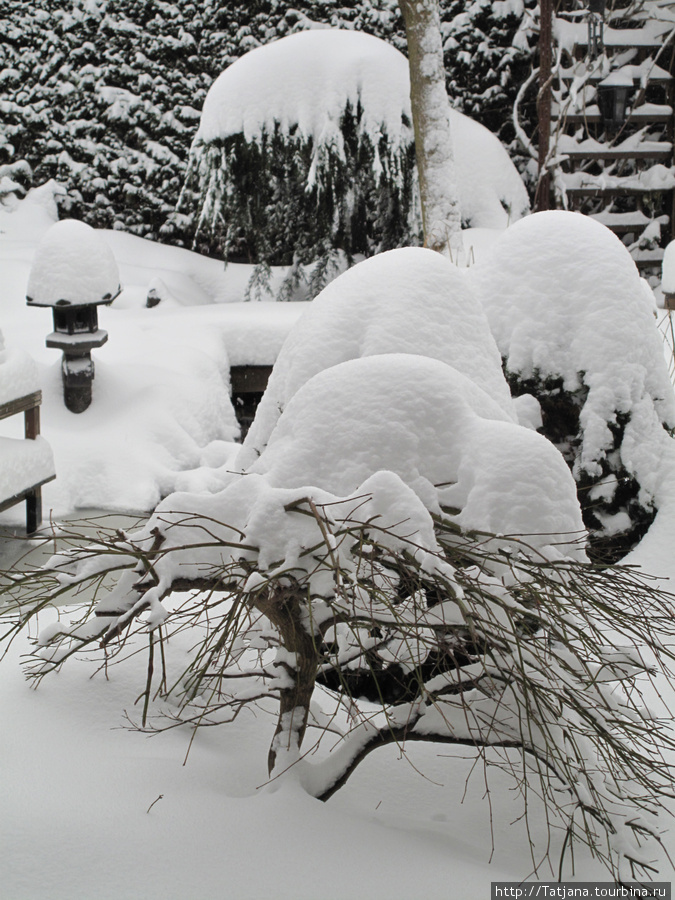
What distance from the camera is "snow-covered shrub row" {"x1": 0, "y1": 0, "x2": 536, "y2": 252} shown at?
765 cm

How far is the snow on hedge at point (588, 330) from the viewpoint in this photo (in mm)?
2676

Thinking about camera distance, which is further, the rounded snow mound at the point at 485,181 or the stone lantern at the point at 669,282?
the rounded snow mound at the point at 485,181

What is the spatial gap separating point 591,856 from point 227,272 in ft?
23.0

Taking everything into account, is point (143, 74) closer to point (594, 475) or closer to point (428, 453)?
point (594, 475)

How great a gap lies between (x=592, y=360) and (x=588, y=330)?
3.8 inches

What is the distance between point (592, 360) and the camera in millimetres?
2686

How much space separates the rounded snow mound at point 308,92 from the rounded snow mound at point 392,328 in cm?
437

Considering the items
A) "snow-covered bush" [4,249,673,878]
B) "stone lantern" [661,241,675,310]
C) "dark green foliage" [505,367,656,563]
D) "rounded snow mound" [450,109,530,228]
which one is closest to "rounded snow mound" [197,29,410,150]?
"rounded snow mound" [450,109,530,228]

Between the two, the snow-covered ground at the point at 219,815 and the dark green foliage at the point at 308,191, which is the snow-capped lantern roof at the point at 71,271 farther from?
the snow-covered ground at the point at 219,815

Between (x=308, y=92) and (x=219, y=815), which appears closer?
(x=219, y=815)

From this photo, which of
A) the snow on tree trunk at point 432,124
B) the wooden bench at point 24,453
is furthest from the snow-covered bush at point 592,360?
the snow on tree trunk at point 432,124

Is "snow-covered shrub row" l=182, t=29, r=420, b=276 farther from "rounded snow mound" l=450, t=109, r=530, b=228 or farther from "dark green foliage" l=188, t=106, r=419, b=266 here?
"rounded snow mound" l=450, t=109, r=530, b=228

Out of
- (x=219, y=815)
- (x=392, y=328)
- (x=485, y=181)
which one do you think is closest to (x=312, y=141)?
(x=485, y=181)

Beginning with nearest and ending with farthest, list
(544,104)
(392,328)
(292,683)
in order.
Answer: (292,683), (392,328), (544,104)
